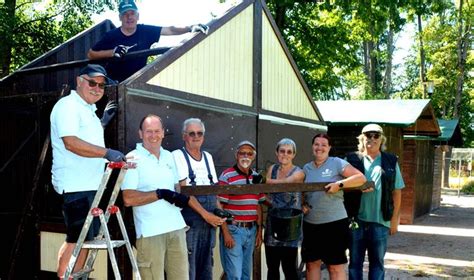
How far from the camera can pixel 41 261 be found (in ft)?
14.5

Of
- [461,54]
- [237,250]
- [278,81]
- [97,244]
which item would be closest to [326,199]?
[237,250]

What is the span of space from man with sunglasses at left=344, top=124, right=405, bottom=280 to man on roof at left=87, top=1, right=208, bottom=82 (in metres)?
2.00

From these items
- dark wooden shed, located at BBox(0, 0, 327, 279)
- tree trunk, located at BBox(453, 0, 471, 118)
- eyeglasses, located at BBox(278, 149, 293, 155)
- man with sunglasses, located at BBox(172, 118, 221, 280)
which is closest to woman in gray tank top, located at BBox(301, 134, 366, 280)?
eyeglasses, located at BBox(278, 149, 293, 155)

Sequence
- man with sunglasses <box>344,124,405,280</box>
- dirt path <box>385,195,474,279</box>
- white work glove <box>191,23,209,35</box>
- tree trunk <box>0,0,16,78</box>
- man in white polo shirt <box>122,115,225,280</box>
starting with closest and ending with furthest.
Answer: man in white polo shirt <box>122,115,225,280</box> < man with sunglasses <box>344,124,405,280</box> < white work glove <box>191,23,209,35</box> < dirt path <box>385,195,474,279</box> < tree trunk <box>0,0,16,78</box>

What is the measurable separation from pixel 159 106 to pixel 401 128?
383 inches

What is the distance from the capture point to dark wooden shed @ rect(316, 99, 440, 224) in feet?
36.6

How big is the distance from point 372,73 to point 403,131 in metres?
19.4

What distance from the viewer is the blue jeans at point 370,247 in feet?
15.7

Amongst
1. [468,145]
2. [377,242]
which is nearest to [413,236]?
[377,242]

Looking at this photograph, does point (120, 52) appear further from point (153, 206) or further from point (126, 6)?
point (153, 206)

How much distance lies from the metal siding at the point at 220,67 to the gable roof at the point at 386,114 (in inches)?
224

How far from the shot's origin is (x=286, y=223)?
13.8 feet

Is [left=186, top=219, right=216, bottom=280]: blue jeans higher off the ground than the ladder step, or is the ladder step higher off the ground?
the ladder step

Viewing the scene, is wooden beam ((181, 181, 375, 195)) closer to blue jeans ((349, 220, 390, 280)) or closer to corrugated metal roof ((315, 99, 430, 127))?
blue jeans ((349, 220, 390, 280))
